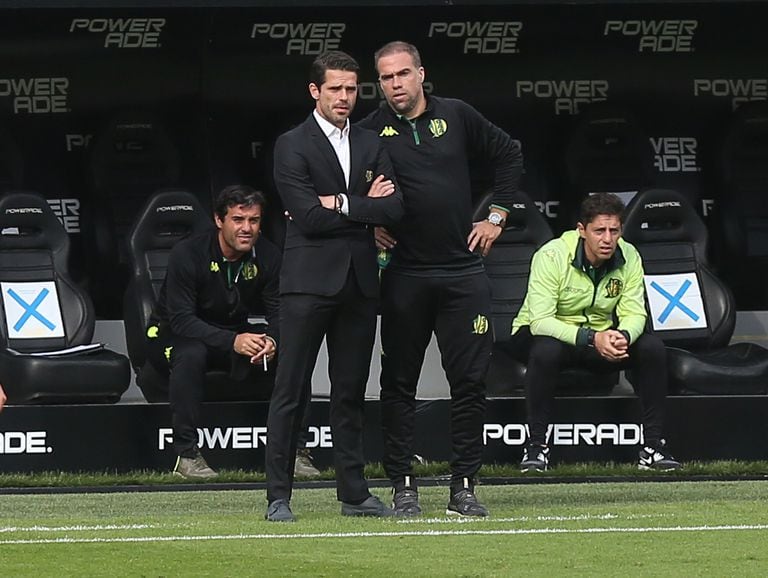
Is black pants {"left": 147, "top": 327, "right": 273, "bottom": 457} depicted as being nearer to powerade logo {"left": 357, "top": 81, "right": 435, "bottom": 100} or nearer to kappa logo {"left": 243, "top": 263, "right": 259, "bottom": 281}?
kappa logo {"left": 243, "top": 263, "right": 259, "bottom": 281}

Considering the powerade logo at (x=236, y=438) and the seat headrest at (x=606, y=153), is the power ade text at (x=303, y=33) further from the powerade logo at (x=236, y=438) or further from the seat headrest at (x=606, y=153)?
the powerade logo at (x=236, y=438)

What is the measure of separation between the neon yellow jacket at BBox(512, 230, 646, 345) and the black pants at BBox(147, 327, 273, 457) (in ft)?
5.05

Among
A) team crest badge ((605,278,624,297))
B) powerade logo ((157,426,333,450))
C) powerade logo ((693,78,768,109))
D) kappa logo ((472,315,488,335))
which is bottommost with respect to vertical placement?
powerade logo ((157,426,333,450))

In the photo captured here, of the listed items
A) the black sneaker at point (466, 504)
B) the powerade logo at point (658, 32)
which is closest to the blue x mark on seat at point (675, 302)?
the powerade logo at point (658, 32)

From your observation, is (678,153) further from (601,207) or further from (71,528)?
→ (71,528)

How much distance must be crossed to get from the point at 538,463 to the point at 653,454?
2.05 ft

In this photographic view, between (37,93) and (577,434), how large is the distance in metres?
4.05

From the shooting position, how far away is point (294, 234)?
27.5ft

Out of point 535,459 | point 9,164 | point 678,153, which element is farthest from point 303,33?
point 535,459

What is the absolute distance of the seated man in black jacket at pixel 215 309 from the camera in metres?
10.5

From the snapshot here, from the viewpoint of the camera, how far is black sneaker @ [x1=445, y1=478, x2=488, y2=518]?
847 cm

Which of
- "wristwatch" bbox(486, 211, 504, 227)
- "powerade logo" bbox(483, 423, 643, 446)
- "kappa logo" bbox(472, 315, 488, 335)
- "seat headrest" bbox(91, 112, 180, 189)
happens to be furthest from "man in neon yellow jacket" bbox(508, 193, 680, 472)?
"seat headrest" bbox(91, 112, 180, 189)

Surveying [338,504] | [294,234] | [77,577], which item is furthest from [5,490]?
[77,577]

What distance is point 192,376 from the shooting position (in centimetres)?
1056
